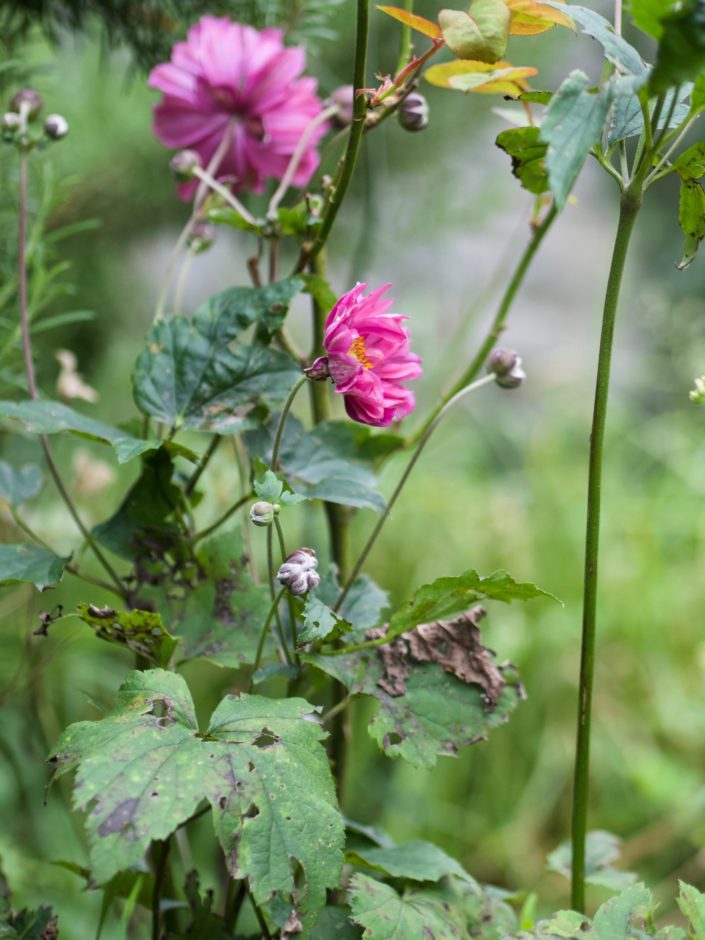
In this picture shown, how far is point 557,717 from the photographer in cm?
142

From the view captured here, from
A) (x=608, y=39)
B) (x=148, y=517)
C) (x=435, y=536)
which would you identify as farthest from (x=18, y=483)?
(x=435, y=536)

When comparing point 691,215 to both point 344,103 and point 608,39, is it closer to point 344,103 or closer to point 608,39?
point 608,39

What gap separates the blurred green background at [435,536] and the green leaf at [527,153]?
0.27 meters

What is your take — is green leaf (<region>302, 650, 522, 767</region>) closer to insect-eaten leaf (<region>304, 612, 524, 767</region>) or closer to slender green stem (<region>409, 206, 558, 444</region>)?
insect-eaten leaf (<region>304, 612, 524, 767</region>)

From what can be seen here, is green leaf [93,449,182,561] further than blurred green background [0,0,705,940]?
No

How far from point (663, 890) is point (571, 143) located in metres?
1.06

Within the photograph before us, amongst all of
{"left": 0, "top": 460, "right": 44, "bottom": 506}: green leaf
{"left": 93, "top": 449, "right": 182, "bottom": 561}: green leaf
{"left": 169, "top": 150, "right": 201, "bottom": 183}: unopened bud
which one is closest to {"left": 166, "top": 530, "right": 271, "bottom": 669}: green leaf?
{"left": 93, "top": 449, "right": 182, "bottom": 561}: green leaf

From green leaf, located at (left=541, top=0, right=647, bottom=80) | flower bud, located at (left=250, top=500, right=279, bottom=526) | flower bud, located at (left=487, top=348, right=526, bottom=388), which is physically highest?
green leaf, located at (left=541, top=0, right=647, bottom=80)

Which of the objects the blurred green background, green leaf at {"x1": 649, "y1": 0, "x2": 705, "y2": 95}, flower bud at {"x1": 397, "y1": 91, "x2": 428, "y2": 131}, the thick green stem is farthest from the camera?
the blurred green background

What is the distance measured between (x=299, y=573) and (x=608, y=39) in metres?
0.27

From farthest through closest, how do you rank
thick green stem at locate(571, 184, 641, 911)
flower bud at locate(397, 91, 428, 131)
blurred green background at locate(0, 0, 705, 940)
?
blurred green background at locate(0, 0, 705, 940), flower bud at locate(397, 91, 428, 131), thick green stem at locate(571, 184, 641, 911)

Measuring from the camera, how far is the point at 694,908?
440mm

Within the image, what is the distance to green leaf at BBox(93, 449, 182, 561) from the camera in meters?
0.53

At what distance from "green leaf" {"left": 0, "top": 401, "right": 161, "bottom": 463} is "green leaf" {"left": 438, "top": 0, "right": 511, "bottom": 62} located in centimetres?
24
